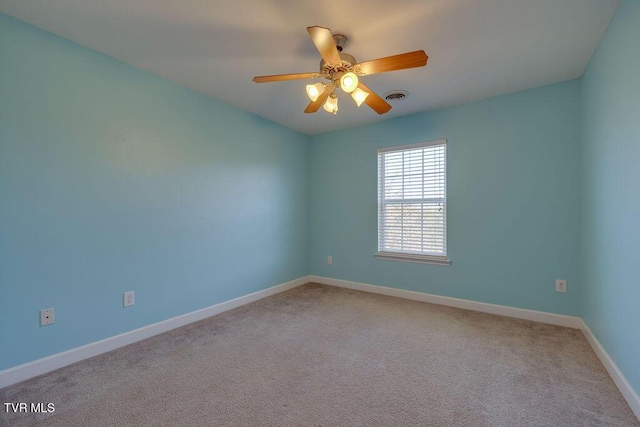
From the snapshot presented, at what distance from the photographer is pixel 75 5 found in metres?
1.70

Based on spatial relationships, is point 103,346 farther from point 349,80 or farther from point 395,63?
point 395,63

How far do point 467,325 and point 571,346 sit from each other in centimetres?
75

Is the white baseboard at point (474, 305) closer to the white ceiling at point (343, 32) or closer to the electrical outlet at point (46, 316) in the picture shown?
the white ceiling at point (343, 32)

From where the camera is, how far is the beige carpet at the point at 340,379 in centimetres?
151

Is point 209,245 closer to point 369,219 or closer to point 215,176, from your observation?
point 215,176

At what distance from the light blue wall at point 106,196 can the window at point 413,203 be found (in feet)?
5.78

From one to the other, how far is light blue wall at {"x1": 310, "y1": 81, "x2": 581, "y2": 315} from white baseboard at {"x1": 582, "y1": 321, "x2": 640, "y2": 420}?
1.72 ft

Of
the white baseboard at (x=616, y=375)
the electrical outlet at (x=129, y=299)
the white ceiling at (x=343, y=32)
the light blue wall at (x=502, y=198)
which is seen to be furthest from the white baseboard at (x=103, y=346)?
the white baseboard at (x=616, y=375)

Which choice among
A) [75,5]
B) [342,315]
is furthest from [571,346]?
[75,5]

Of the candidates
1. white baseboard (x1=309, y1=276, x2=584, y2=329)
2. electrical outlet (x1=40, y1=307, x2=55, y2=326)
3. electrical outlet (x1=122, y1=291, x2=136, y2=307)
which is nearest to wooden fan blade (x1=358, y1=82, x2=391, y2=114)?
white baseboard (x1=309, y1=276, x2=584, y2=329)

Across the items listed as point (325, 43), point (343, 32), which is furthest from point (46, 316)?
point (343, 32)

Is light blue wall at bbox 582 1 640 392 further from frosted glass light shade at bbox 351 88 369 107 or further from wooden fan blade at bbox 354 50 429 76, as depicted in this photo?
frosted glass light shade at bbox 351 88 369 107

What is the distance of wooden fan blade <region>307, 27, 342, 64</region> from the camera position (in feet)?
4.70

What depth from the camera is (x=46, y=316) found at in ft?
6.36
